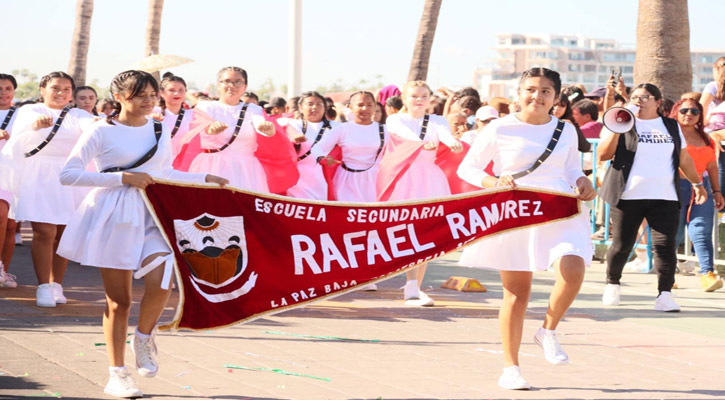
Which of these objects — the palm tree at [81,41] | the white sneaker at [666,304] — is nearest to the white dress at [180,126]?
the white sneaker at [666,304]

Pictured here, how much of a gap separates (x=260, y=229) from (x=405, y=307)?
13.6 ft

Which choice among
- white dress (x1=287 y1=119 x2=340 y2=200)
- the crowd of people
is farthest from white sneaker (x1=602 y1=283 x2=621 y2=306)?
white dress (x1=287 y1=119 x2=340 y2=200)

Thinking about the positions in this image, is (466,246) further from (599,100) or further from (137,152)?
(599,100)

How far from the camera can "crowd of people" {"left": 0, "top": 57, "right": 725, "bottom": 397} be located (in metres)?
7.04

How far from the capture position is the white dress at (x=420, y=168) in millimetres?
11562

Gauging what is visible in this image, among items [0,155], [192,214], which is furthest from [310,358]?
[0,155]

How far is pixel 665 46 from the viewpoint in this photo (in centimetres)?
1655

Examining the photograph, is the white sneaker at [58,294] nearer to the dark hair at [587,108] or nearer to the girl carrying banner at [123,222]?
the girl carrying banner at [123,222]

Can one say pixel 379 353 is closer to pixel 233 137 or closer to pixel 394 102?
pixel 233 137

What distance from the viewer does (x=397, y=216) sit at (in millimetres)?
7520

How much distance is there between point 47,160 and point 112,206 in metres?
4.48

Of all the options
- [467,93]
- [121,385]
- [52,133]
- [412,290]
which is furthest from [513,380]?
[467,93]

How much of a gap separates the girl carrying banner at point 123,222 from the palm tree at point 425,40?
2047cm

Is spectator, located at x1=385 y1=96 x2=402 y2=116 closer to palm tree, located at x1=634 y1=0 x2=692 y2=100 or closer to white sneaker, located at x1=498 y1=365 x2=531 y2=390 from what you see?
palm tree, located at x1=634 y1=0 x2=692 y2=100
